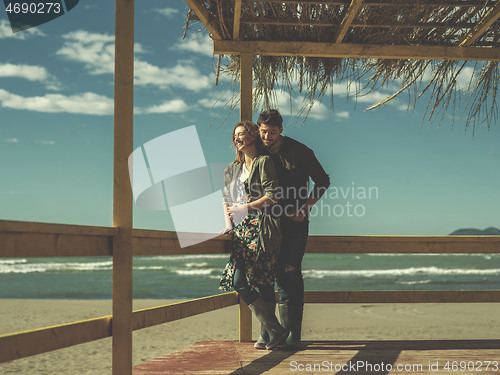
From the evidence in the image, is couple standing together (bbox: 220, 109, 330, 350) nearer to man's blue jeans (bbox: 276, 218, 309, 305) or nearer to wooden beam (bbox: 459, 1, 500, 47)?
man's blue jeans (bbox: 276, 218, 309, 305)

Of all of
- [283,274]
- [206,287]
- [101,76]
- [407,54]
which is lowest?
[206,287]

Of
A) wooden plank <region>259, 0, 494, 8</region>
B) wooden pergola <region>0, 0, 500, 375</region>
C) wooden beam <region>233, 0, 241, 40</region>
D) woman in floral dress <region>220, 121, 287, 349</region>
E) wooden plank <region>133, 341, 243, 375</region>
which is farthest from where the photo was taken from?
wooden plank <region>259, 0, 494, 8</region>

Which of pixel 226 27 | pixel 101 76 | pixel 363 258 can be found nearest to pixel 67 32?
pixel 101 76

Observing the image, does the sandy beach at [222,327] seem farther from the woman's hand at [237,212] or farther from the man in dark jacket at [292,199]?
the woman's hand at [237,212]

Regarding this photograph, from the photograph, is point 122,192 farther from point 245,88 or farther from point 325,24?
point 325,24

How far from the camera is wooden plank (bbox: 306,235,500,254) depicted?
13.0ft

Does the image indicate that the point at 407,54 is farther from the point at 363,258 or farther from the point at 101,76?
the point at 101,76

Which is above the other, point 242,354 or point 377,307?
point 242,354

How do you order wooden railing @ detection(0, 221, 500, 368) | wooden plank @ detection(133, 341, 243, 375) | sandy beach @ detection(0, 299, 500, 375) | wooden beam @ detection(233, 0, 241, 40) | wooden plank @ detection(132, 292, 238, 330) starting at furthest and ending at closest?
sandy beach @ detection(0, 299, 500, 375) → wooden beam @ detection(233, 0, 241, 40) → wooden plank @ detection(133, 341, 243, 375) → wooden plank @ detection(132, 292, 238, 330) → wooden railing @ detection(0, 221, 500, 368)

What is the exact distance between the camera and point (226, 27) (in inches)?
156

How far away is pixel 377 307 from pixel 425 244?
934 centimetres

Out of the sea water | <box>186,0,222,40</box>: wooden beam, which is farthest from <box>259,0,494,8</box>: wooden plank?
the sea water

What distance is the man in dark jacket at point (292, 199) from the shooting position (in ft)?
11.0

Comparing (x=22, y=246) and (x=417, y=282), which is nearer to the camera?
(x=22, y=246)
